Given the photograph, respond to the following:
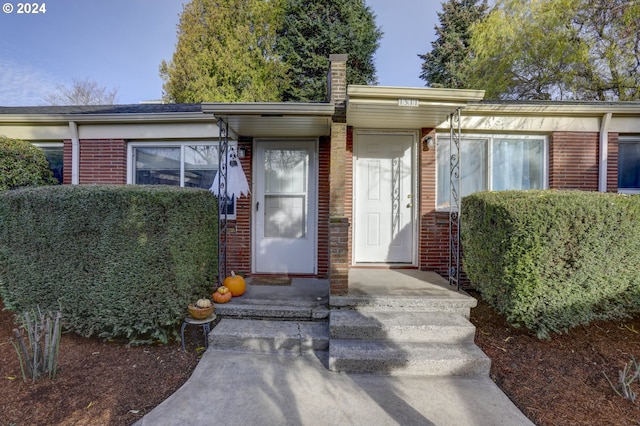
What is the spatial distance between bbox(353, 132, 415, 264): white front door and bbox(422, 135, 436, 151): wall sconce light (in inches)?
7.9

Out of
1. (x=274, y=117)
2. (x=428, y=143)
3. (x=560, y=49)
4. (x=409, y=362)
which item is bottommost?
(x=409, y=362)

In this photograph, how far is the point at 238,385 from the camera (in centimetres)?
253

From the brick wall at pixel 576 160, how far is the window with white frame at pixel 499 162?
0.65 feet

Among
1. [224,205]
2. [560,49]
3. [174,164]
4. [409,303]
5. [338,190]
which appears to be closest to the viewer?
[409,303]

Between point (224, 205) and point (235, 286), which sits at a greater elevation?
point (224, 205)

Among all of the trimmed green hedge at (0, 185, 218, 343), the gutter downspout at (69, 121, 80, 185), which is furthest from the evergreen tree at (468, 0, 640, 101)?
the gutter downspout at (69, 121, 80, 185)

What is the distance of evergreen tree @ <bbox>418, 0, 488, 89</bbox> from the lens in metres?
14.6

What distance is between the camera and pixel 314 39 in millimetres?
12938

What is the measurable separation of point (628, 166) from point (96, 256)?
24.3 ft

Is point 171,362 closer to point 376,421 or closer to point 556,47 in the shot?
point 376,421

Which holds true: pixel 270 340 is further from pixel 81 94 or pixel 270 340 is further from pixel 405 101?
pixel 81 94

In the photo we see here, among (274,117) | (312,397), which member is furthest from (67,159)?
(312,397)

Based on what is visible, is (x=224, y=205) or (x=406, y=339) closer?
Answer: (x=406, y=339)

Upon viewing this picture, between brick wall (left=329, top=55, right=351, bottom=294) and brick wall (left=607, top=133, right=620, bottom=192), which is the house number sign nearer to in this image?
brick wall (left=329, top=55, right=351, bottom=294)
